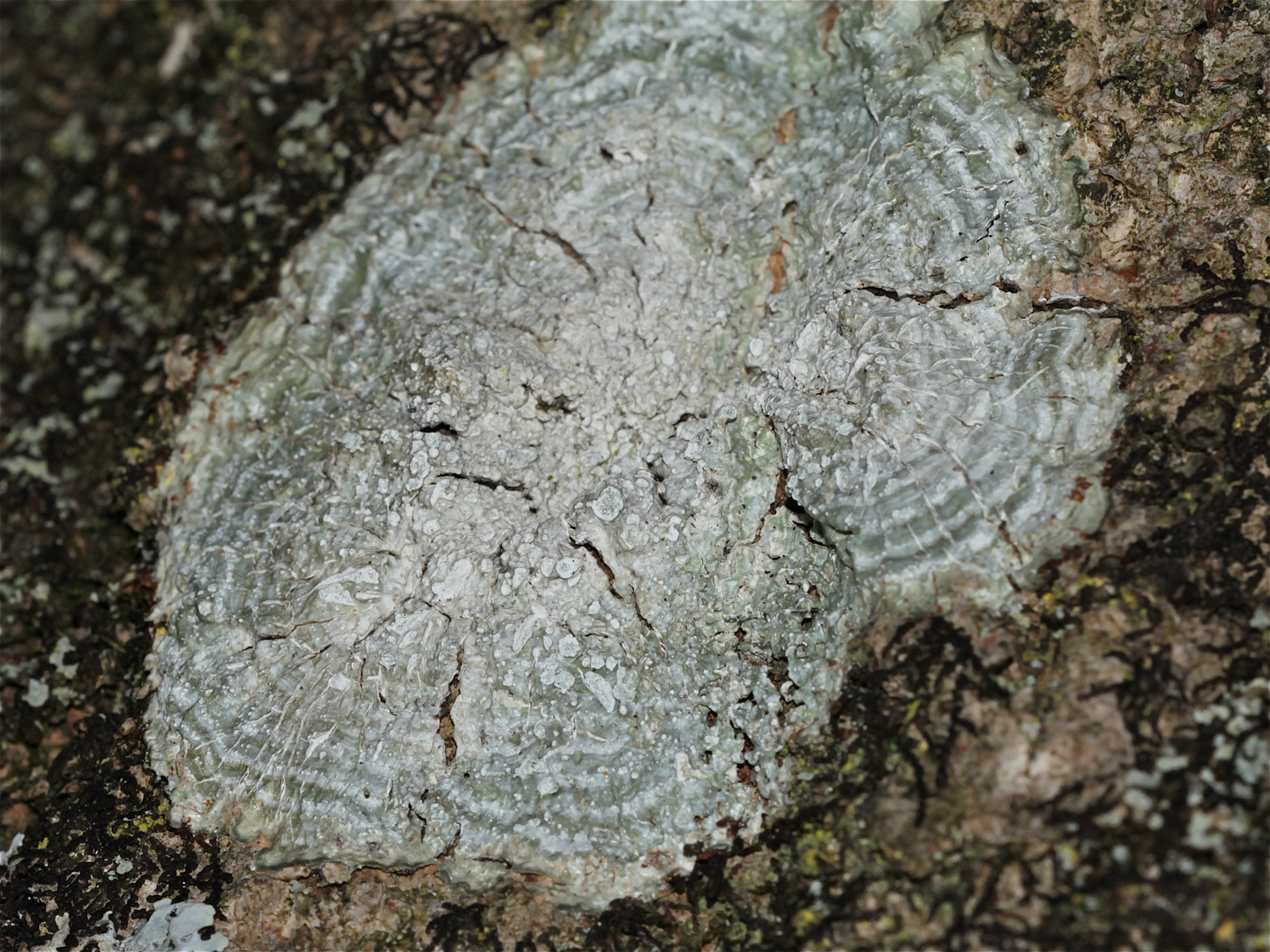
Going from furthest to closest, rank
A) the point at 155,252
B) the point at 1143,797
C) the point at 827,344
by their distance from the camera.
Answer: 1. the point at 155,252
2. the point at 827,344
3. the point at 1143,797

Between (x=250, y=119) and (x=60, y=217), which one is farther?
(x=250, y=119)

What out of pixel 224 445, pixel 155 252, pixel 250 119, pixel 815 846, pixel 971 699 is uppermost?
pixel 250 119

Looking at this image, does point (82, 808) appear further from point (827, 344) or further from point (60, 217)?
point (827, 344)

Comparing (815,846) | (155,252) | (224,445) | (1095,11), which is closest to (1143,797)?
(815,846)

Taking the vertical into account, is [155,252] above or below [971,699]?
above

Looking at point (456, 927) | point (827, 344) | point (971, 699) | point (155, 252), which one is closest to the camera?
point (971, 699)
